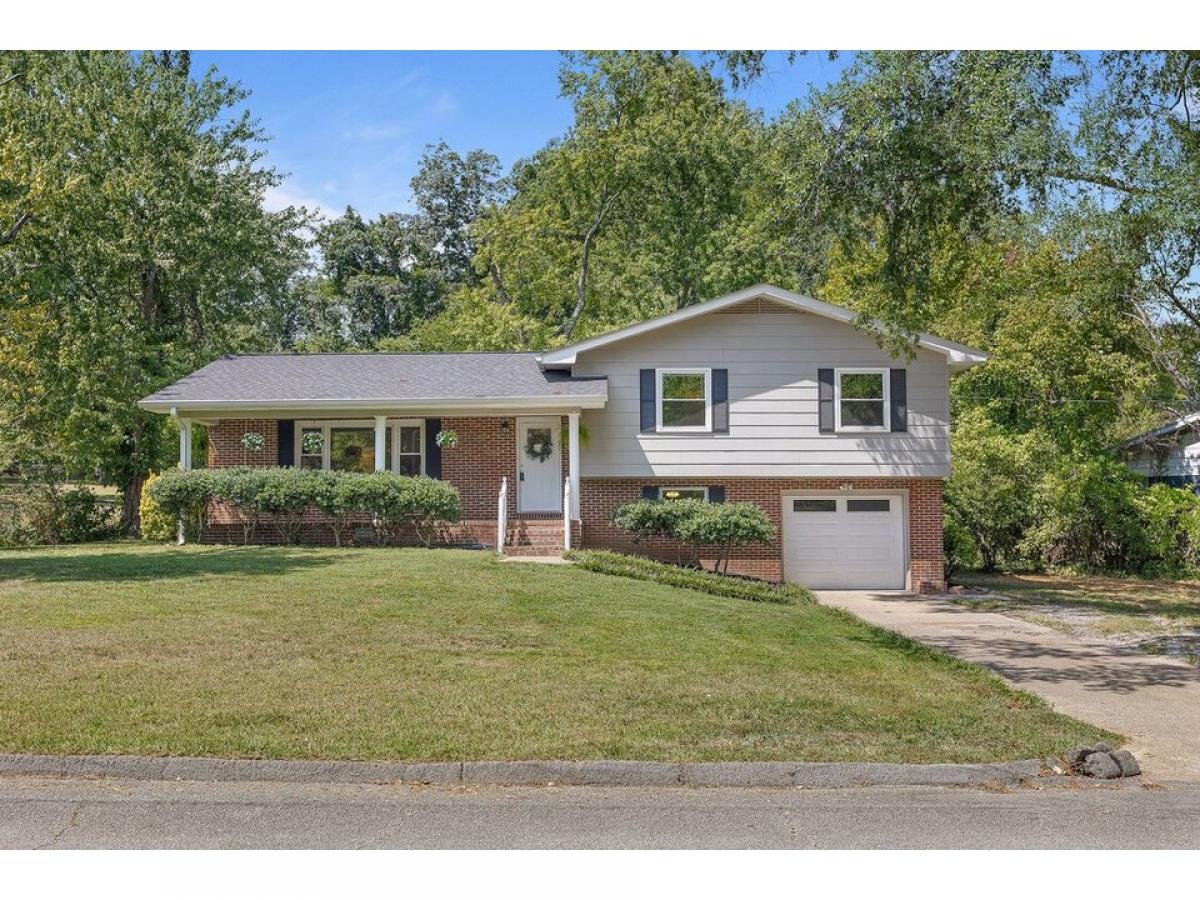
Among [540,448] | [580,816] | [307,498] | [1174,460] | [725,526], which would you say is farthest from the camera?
[1174,460]

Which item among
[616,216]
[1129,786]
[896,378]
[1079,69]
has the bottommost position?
[1129,786]

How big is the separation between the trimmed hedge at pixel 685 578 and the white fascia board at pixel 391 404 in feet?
9.92

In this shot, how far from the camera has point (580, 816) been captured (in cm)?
562

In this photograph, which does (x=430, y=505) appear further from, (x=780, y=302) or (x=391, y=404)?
(x=780, y=302)

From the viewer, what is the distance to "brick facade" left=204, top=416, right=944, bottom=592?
19.4 metres

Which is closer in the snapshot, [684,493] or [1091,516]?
[684,493]

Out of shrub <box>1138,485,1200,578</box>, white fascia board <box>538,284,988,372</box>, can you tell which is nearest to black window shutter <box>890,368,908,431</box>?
white fascia board <box>538,284,988,372</box>

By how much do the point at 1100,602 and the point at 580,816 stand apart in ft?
45.8

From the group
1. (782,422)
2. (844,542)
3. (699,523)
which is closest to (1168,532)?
(844,542)

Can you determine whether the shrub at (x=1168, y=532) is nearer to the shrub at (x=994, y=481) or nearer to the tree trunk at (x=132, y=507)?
the shrub at (x=994, y=481)

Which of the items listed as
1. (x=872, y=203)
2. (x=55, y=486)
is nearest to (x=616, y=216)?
(x=55, y=486)

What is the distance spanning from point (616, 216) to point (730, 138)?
4.04 m

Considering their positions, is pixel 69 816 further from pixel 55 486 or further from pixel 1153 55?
pixel 55 486

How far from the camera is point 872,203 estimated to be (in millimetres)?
13141
